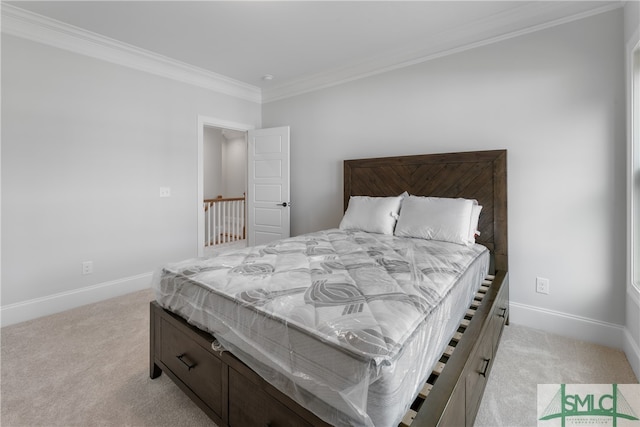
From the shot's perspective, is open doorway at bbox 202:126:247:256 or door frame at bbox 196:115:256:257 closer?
door frame at bbox 196:115:256:257

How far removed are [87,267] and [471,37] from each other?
167 inches

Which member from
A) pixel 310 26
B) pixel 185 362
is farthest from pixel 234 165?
pixel 185 362

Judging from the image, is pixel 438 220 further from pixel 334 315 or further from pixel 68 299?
pixel 68 299

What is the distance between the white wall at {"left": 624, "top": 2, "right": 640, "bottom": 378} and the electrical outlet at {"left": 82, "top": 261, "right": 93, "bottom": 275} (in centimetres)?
437

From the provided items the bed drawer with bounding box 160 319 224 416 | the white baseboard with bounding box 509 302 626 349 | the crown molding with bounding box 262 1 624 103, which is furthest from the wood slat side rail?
the crown molding with bounding box 262 1 624 103

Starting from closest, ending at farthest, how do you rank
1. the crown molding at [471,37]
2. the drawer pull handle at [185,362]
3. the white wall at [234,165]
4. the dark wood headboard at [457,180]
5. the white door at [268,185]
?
the drawer pull handle at [185,362] → the crown molding at [471,37] → the dark wood headboard at [457,180] → the white door at [268,185] → the white wall at [234,165]

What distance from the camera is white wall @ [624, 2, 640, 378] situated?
1.84 meters

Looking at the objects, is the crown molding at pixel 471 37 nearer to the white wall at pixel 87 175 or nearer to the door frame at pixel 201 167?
the door frame at pixel 201 167

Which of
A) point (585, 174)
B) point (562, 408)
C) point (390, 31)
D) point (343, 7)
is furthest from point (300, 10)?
point (562, 408)

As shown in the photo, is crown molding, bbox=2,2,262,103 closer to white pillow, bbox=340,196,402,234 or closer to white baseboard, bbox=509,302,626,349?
white pillow, bbox=340,196,402,234

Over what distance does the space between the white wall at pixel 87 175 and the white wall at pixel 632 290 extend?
397 cm

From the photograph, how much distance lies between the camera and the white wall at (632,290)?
1838mm

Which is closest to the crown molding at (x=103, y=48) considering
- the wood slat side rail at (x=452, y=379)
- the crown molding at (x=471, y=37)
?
the crown molding at (x=471, y=37)

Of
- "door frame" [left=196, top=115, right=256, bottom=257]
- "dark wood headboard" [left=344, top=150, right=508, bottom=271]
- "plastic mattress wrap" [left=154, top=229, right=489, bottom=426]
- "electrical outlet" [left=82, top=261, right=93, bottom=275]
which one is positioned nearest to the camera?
"plastic mattress wrap" [left=154, top=229, right=489, bottom=426]
